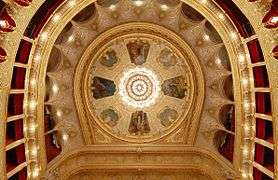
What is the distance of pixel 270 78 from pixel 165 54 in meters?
7.77

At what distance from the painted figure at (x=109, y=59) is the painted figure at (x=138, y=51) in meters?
0.90

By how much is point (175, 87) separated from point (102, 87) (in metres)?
4.14

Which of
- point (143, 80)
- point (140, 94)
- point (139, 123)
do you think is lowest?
point (139, 123)

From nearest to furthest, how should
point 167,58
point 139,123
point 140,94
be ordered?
point 167,58 < point 139,123 < point 140,94

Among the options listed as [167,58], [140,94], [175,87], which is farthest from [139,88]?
[167,58]

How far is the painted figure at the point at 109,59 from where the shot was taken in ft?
74.1

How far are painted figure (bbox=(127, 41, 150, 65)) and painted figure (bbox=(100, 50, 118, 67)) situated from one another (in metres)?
0.90

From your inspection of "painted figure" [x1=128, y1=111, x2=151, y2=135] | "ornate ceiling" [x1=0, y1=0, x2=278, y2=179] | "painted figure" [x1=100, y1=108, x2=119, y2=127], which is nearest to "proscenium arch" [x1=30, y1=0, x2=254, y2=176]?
"ornate ceiling" [x1=0, y1=0, x2=278, y2=179]

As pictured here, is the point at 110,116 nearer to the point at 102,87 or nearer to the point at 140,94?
the point at 102,87

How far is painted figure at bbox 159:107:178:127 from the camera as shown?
23.4m

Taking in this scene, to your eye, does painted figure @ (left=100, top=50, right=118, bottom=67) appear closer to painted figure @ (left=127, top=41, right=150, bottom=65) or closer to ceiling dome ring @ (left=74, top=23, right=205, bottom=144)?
ceiling dome ring @ (left=74, top=23, right=205, bottom=144)

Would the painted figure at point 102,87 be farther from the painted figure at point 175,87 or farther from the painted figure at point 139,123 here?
the painted figure at point 175,87

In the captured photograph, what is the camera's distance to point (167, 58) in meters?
22.7

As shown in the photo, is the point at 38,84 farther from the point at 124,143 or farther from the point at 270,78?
the point at 270,78
